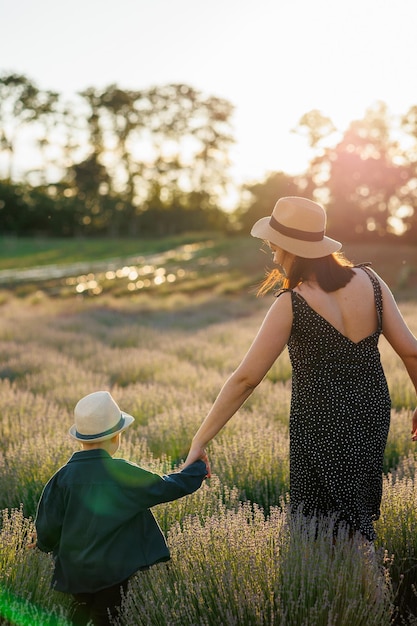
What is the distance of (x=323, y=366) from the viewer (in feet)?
8.52

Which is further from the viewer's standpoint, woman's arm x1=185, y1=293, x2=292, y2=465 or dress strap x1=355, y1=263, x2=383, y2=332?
dress strap x1=355, y1=263, x2=383, y2=332

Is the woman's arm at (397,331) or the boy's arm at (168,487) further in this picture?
the woman's arm at (397,331)

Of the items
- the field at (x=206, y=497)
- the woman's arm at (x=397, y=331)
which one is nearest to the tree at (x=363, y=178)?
the field at (x=206, y=497)

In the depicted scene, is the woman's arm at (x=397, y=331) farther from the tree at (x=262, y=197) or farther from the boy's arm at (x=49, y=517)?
the tree at (x=262, y=197)

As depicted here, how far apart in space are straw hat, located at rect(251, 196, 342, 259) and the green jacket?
2.95ft

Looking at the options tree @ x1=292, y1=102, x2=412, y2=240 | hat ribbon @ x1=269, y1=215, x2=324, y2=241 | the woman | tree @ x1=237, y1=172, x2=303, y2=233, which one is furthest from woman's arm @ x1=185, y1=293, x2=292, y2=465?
tree @ x1=237, y1=172, x2=303, y2=233

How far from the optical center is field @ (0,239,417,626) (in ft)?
7.70

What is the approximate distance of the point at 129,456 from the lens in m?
4.04

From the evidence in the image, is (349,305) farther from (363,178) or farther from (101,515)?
(363,178)

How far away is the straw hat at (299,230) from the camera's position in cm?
261

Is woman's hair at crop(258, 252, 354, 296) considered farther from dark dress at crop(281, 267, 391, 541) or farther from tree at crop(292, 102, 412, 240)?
tree at crop(292, 102, 412, 240)

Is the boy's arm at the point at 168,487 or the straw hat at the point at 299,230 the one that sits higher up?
the straw hat at the point at 299,230

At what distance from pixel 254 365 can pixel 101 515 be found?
0.76m

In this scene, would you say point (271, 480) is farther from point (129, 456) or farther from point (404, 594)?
point (404, 594)
